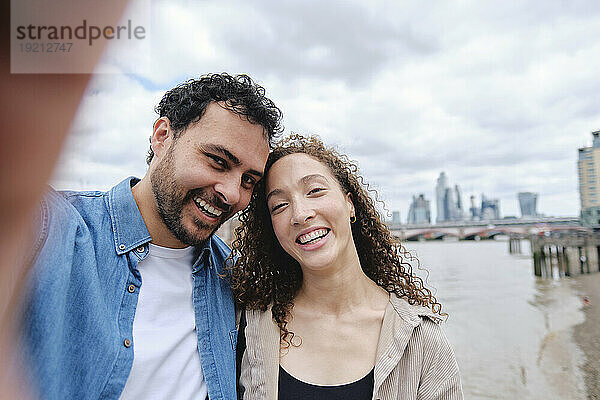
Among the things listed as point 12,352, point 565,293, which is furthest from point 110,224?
point 565,293

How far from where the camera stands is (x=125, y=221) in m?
2.58

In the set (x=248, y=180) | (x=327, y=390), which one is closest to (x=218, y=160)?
(x=248, y=180)

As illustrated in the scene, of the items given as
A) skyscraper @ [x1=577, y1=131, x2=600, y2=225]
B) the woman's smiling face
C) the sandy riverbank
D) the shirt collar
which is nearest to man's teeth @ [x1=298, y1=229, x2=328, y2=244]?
the woman's smiling face

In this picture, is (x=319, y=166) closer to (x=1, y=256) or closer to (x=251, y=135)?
(x=251, y=135)

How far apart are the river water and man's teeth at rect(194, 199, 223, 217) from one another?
3.67 meters

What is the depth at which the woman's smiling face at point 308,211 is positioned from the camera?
9.95 feet

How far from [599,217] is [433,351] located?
3696 inches

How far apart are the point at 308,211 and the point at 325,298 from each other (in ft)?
2.24

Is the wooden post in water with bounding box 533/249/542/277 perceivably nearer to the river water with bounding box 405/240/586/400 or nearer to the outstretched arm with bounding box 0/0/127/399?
the river water with bounding box 405/240/586/400

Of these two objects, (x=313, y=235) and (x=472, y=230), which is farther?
(x=472, y=230)

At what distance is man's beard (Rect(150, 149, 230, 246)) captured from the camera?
2650 mm

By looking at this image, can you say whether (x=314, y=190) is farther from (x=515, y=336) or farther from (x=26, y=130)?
(x=515, y=336)

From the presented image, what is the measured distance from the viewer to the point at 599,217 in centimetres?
8075

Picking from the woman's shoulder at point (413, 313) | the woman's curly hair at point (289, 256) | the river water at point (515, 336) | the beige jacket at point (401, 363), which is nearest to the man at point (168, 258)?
the beige jacket at point (401, 363)
